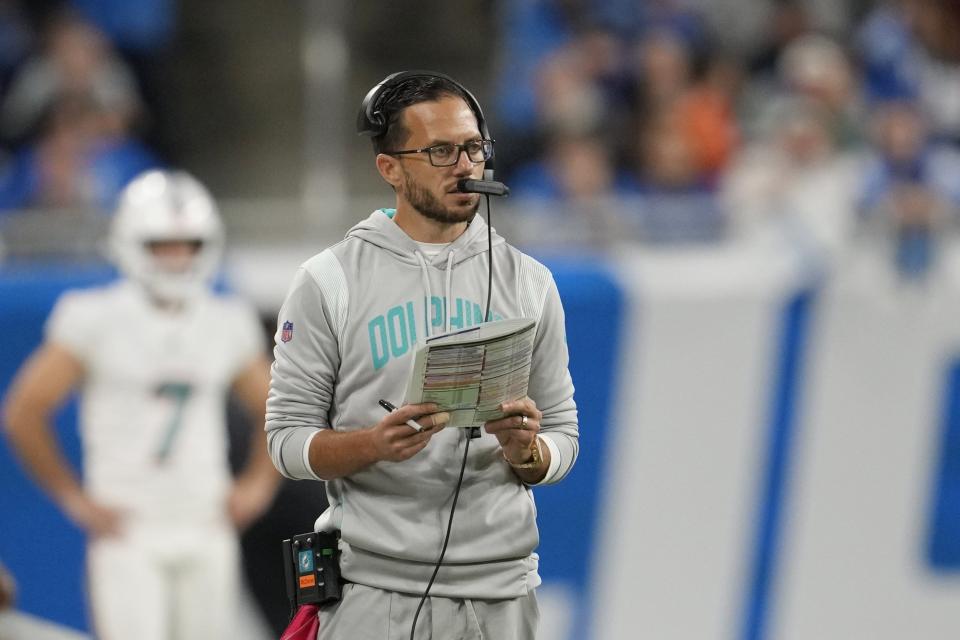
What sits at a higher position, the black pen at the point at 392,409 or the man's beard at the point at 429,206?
the man's beard at the point at 429,206

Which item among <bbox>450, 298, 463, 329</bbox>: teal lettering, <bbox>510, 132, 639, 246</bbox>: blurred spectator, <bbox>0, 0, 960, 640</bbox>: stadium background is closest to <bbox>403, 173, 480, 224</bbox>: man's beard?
<bbox>450, 298, 463, 329</bbox>: teal lettering

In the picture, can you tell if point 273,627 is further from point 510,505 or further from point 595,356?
point 510,505

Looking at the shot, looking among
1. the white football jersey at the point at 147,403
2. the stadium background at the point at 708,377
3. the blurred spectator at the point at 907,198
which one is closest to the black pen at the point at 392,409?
the white football jersey at the point at 147,403

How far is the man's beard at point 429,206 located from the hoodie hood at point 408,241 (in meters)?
0.04

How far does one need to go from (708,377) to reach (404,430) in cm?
405

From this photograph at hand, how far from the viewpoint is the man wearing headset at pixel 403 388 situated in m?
2.37

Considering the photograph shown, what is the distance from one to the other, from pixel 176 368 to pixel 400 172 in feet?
8.04

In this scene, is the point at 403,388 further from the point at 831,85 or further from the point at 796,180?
the point at 831,85

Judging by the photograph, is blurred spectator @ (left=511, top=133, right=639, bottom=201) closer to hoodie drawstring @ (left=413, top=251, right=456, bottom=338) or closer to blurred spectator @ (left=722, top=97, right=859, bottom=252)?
blurred spectator @ (left=722, top=97, right=859, bottom=252)

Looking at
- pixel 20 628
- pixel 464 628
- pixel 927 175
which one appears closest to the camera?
pixel 464 628

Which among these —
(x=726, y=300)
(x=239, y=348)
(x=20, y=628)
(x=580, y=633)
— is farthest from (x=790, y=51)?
(x=20, y=628)

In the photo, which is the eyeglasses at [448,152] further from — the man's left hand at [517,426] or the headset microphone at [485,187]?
the man's left hand at [517,426]

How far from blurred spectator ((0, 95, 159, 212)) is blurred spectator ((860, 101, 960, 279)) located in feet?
9.78

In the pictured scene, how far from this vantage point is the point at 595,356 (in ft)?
19.7
